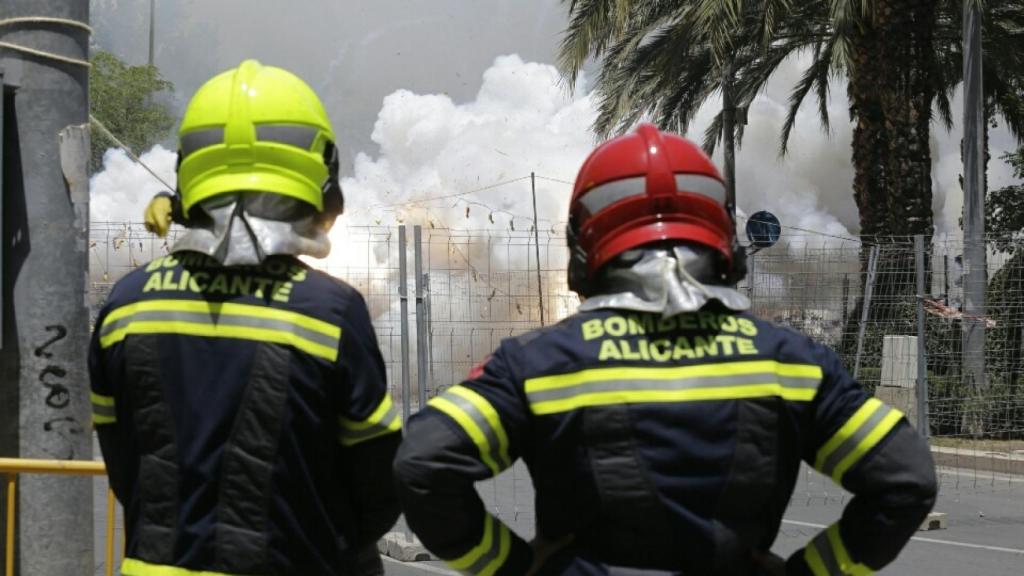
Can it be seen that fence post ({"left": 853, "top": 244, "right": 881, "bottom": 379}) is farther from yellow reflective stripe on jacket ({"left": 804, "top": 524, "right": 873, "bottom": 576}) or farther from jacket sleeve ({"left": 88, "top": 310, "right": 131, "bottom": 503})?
jacket sleeve ({"left": 88, "top": 310, "right": 131, "bottom": 503})

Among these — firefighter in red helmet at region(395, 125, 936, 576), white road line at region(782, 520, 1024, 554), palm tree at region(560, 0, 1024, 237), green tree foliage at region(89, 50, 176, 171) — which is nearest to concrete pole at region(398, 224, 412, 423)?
white road line at region(782, 520, 1024, 554)

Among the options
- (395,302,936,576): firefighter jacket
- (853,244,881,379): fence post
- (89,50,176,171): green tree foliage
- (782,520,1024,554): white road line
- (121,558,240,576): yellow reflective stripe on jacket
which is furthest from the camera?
(89,50,176,171): green tree foliage

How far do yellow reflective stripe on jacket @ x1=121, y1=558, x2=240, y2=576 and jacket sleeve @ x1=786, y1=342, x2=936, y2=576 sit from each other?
119 centimetres

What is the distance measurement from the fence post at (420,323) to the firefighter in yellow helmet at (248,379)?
213 inches

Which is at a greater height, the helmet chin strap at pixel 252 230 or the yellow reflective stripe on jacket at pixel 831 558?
the helmet chin strap at pixel 252 230

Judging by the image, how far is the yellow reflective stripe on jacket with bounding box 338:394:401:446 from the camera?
2773 millimetres

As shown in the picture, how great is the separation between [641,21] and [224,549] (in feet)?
61.8

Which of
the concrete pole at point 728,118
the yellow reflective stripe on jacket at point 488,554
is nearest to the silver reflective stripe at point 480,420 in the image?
the yellow reflective stripe on jacket at point 488,554

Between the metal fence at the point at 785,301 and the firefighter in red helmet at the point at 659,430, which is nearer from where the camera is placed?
the firefighter in red helmet at the point at 659,430

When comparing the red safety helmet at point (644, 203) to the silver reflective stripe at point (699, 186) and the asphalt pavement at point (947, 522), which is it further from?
the asphalt pavement at point (947, 522)

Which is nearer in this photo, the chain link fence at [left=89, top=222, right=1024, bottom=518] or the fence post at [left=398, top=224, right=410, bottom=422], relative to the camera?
the fence post at [left=398, top=224, right=410, bottom=422]

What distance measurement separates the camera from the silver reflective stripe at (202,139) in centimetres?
286

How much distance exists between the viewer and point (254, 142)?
2.84 metres

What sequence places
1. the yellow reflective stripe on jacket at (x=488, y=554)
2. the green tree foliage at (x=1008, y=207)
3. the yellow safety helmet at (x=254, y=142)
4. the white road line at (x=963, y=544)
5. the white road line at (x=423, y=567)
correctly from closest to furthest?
the yellow reflective stripe on jacket at (x=488, y=554) → the yellow safety helmet at (x=254, y=142) → the white road line at (x=423, y=567) → the white road line at (x=963, y=544) → the green tree foliage at (x=1008, y=207)
